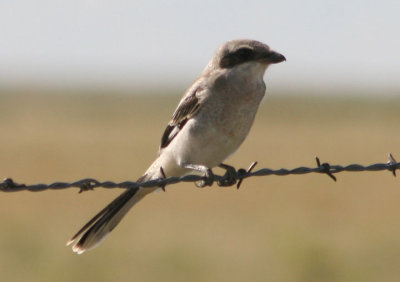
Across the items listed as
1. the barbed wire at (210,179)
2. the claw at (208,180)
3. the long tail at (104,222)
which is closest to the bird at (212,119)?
the long tail at (104,222)

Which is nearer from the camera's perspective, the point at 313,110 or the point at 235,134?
the point at 235,134

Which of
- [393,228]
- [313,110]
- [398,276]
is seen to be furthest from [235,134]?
[313,110]

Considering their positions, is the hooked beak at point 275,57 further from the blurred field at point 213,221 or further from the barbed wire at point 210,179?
the blurred field at point 213,221

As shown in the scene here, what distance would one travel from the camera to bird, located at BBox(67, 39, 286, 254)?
1030cm

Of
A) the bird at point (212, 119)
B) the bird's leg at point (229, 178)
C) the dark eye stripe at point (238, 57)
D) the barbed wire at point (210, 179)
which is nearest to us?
the barbed wire at point (210, 179)

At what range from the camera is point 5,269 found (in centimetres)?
1762

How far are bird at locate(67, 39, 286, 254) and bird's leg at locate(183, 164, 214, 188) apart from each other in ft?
0.04

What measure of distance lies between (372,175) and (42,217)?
33.9 ft

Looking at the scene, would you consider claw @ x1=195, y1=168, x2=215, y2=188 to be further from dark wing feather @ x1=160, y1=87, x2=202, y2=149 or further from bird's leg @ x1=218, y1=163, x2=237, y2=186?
dark wing feather @ x1=160, y1=87, x2=202, y2=149

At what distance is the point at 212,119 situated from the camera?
10.3m

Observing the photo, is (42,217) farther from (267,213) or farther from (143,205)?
(267,213)

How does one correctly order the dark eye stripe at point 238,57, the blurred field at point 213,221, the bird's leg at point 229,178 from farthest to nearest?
the blurred field at point 213,221 → the dark eye stripe at point 238,57 → the bird's leg at point 229,178

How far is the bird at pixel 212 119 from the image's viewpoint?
33.8ft

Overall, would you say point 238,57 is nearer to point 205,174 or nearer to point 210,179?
point 205,174
